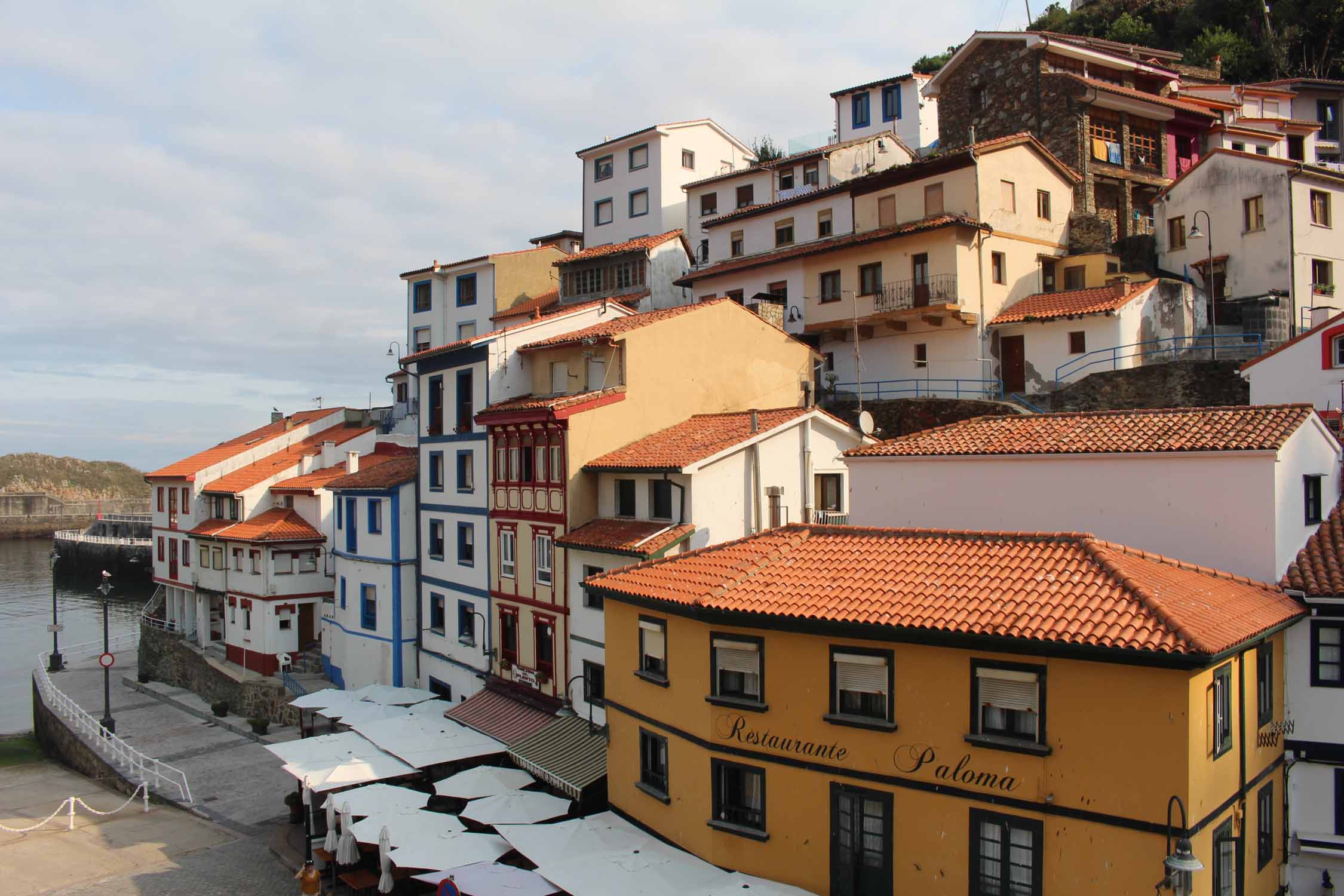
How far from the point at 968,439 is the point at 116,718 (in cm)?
3475

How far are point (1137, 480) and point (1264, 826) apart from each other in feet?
19.3

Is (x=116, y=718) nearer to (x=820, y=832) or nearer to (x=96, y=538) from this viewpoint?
(x=820, y=832)

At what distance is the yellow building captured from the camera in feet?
39.7

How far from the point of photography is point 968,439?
67.1 feet

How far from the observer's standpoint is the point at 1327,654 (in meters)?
15.4

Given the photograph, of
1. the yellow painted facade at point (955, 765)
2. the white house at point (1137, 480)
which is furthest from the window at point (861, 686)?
the white house at point (1137, 480)

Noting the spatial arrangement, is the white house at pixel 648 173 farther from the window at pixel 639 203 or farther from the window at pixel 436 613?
the window at pixel 436 613

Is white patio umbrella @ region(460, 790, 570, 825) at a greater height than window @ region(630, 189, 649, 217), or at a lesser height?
lesser

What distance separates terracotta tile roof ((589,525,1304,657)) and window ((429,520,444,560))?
1503 centimetres

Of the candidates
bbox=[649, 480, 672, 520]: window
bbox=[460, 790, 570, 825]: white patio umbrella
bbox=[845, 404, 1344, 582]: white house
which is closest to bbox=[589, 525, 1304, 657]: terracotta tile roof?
bbox=[845, 404, 1344, 582]: white house

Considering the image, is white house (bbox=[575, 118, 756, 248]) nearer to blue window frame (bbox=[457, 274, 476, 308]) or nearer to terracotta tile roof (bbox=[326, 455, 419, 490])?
blue window frame (bbox=[457, 274, 476, 308])

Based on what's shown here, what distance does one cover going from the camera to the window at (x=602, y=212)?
57594 mm

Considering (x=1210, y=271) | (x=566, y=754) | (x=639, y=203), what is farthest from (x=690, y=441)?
(x=639, y=203)

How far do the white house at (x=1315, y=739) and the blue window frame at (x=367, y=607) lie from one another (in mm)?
27728
